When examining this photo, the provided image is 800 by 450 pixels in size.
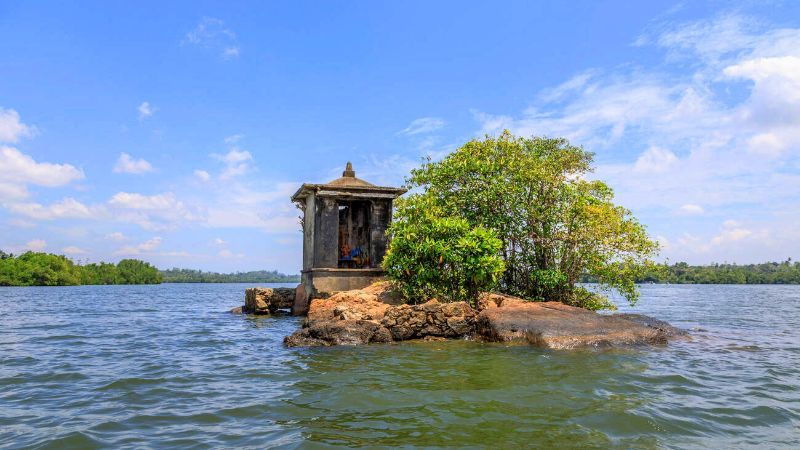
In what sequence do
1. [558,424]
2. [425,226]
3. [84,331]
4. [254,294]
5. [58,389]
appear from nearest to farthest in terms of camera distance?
[558,424] → [58,389] → [425,226] → [84,331] → [254,294]

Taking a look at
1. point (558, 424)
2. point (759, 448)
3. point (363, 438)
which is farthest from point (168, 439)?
point (759, 448)

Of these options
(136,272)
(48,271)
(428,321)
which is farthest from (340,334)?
(136,272)

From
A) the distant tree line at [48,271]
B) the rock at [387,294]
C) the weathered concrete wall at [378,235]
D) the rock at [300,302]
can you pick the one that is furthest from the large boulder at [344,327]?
the distant tree line at [48,271]

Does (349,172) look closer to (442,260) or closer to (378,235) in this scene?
(378,235)

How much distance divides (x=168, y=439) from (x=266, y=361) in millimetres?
4560

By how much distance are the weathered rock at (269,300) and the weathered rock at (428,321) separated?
9908mm

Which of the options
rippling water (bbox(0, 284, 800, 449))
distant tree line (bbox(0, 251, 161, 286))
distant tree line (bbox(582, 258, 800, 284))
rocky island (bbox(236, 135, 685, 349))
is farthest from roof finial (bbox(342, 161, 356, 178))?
distant tree line (bbox(582, 258, 800, 284))

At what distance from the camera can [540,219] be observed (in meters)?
15.1

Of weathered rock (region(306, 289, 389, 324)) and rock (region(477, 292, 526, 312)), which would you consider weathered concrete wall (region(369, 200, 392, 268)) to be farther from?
rock (region(477, 292, 526, 312))

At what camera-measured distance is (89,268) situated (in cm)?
8206

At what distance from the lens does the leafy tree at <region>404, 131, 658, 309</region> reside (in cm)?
1464

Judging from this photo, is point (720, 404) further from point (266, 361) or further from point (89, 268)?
point (89, 268)

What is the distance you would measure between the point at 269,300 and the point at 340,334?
403 inches

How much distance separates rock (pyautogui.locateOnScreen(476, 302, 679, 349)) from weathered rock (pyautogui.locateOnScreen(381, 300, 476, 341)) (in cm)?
42
